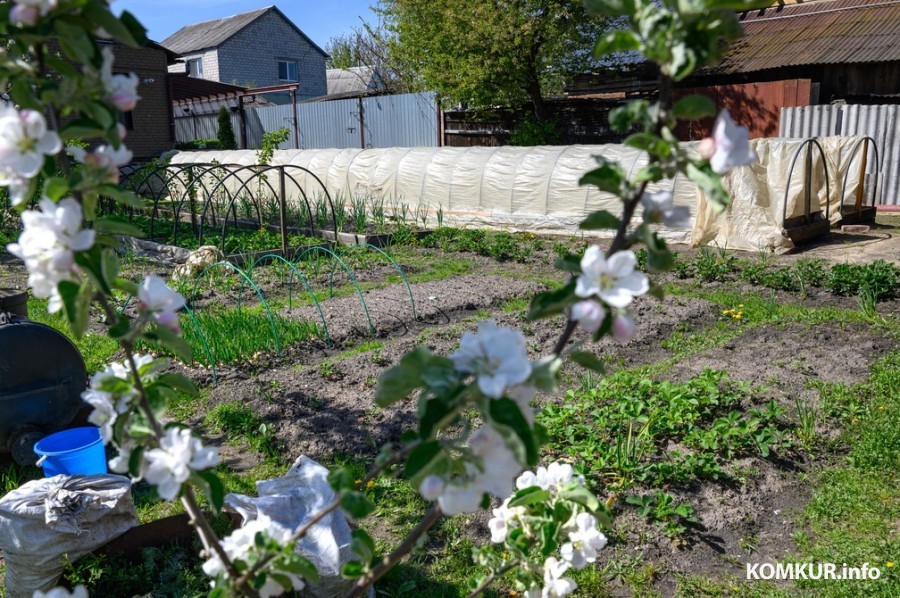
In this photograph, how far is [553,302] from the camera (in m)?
1.10

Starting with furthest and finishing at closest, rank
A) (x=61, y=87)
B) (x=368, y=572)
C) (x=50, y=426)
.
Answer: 1. (x=50, y=426)
2. (x=368, y=572)
3. (x=61, y=87)

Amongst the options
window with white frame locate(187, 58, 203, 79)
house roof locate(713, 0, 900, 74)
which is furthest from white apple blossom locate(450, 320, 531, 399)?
window with white frame locate(187, 58, 203, 79)

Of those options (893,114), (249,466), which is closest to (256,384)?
(249,466)

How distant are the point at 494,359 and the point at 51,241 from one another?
646mm

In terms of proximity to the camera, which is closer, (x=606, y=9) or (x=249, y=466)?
(x=606, y=9)

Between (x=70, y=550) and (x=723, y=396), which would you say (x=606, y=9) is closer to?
(x=70, y=550)

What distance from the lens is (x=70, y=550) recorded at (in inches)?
107

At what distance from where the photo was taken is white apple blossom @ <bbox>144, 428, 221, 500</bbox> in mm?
1132

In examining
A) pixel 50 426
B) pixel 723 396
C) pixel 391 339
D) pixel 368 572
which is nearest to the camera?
pixel 368 572

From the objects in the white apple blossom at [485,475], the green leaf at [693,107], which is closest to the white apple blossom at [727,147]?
the green leaf at [693,107]

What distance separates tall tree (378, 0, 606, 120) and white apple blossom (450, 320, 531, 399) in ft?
49.6

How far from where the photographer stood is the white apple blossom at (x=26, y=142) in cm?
104

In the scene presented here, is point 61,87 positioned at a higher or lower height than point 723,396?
higher

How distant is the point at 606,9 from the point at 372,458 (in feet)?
10.4
